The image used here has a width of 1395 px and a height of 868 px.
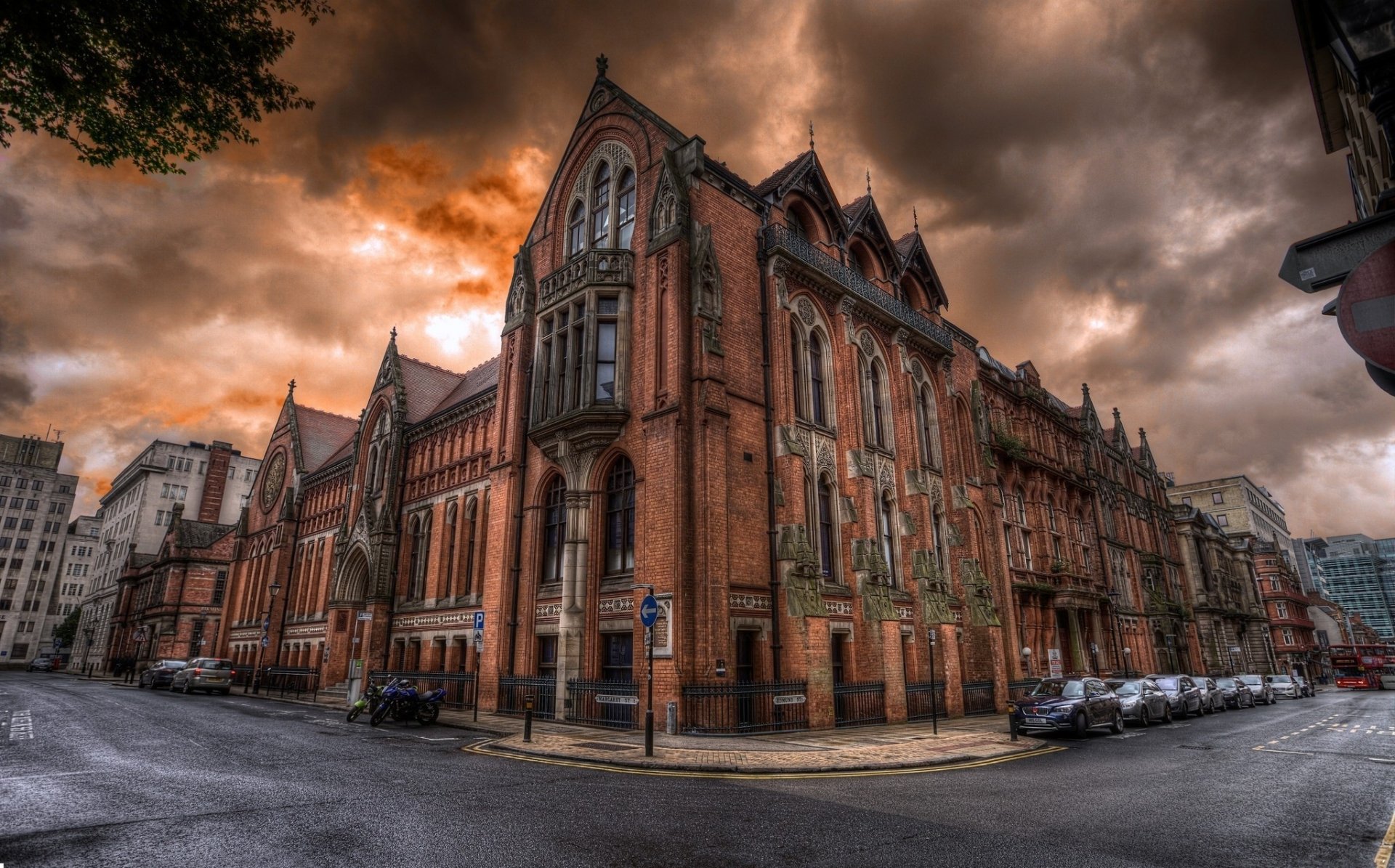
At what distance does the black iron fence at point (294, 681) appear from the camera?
103 ft

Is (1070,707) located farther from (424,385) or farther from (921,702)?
(424,385)

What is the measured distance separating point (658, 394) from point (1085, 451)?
1507 inches

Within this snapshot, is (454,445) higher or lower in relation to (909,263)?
lower

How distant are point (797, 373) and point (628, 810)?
1729 cm

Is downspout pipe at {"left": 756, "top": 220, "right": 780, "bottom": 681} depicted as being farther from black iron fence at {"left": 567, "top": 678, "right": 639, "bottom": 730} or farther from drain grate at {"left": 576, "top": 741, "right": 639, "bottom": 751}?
drain grate at {"left": 576, "top": 741, "right": 639, "bottom": 751}

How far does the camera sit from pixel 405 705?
18750 mm

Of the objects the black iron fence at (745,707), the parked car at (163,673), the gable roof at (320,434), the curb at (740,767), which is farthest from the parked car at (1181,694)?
the gable roof at (320,434)

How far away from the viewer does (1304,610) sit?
93938mm

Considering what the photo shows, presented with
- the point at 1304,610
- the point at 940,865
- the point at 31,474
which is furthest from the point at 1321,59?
the point at 31,474

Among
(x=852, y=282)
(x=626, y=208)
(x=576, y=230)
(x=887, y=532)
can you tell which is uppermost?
(x=576, y=230)

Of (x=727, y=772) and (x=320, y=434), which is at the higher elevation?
(x=320, y=434)

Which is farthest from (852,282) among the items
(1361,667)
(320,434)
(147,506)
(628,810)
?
(147,506)

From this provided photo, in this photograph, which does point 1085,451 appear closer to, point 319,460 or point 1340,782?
point 1340,782

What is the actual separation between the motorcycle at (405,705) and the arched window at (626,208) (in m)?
15.1
